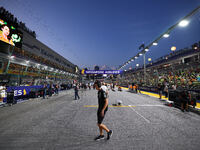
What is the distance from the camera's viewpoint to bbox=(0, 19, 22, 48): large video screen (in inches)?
430

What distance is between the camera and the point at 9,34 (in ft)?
38.5

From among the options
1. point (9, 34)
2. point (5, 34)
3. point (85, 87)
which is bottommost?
point (85, 87)

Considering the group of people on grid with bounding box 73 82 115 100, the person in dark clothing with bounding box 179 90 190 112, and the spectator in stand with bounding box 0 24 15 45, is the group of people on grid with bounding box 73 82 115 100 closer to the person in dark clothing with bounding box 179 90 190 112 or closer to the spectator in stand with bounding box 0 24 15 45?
the person in dark clothing with bounding box 179 90 190 112

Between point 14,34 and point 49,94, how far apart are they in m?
9.40

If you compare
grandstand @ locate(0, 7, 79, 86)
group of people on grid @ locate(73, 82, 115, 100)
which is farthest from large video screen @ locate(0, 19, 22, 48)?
group of people on grid @ locate(73, 82, 115, 100)

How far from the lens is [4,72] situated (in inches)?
406

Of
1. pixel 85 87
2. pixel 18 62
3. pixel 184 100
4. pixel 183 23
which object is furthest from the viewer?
pixel 85 87

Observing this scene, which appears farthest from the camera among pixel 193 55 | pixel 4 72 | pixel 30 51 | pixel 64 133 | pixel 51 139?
pixel 193 55

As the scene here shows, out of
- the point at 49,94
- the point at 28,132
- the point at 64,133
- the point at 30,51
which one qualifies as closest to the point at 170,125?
the point at 64,133

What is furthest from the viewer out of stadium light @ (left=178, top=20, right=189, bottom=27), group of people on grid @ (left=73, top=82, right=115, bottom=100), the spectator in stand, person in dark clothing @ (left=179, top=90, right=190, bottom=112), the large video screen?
the large video screen

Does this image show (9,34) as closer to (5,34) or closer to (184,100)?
(5,34)

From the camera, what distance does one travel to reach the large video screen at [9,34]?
1092cm

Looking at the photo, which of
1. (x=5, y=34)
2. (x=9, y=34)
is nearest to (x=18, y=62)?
(x=5, y=34)

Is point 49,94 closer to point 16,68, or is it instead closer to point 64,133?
point 16,68
